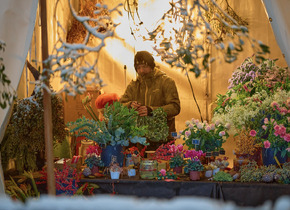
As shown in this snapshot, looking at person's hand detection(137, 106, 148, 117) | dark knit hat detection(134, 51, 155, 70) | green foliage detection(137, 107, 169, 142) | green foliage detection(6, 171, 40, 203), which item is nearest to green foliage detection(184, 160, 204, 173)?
green foliage detection(137, 107, 169, 142)

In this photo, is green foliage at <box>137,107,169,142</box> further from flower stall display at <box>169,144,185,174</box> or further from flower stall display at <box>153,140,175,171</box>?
flower stall display at <box>169,144,185,174</box>

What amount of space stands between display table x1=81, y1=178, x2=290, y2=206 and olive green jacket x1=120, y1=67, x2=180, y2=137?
151cm

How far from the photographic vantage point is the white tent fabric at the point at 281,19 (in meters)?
2.71

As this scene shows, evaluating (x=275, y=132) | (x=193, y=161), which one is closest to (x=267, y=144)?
(x=275, y=132)

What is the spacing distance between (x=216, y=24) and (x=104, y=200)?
4.60 meters

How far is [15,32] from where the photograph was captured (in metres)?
2.51

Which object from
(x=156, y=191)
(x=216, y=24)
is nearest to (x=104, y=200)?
(x=156, y=191)

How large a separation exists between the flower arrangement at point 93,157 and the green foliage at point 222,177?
0.89 m

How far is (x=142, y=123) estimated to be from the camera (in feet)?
12.2

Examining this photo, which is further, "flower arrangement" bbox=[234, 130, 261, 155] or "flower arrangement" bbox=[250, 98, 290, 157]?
"flower arrangement" bbox=[234, 130, 261, 155]

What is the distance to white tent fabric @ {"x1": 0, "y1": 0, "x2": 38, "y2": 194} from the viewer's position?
2.47 m

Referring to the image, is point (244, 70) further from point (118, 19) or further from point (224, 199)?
point (118, 19)

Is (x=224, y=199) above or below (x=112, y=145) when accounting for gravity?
below

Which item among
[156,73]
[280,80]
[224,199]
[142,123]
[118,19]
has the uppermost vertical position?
[118,19]
